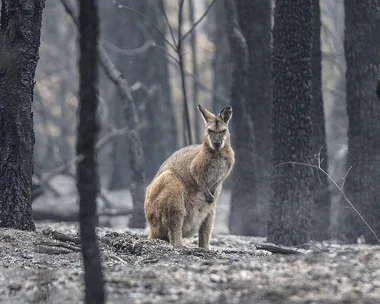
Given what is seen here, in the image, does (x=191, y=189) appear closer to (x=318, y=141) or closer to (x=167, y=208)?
(x=167, y=208)

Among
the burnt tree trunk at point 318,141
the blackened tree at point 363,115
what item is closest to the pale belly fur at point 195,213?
the blackened tree at point 363,115

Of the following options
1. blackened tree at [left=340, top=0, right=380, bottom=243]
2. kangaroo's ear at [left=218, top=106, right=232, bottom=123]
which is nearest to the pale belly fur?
kangaroo's ear at [left=218, top=106, right=232, bottom=123]

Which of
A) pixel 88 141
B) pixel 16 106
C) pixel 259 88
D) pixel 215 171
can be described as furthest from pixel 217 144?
pixel 88 141

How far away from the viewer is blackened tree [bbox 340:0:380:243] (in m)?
13.7

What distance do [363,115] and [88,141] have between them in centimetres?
818

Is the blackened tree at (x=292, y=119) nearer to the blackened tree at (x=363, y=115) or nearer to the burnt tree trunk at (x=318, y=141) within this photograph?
the blackened tree at (x=363, y=115)

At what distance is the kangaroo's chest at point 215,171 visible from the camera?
467 inches

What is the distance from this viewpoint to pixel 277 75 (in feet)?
42.5

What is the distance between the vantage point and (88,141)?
650 cm

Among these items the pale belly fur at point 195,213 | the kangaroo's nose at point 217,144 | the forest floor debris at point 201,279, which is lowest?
the forest floor debris at point 201,279

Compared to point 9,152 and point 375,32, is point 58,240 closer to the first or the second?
point 9,152

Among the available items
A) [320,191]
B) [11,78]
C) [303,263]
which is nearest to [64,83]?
[320,191]

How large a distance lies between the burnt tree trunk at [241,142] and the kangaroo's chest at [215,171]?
166 inches

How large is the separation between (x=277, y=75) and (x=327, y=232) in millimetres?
3340
